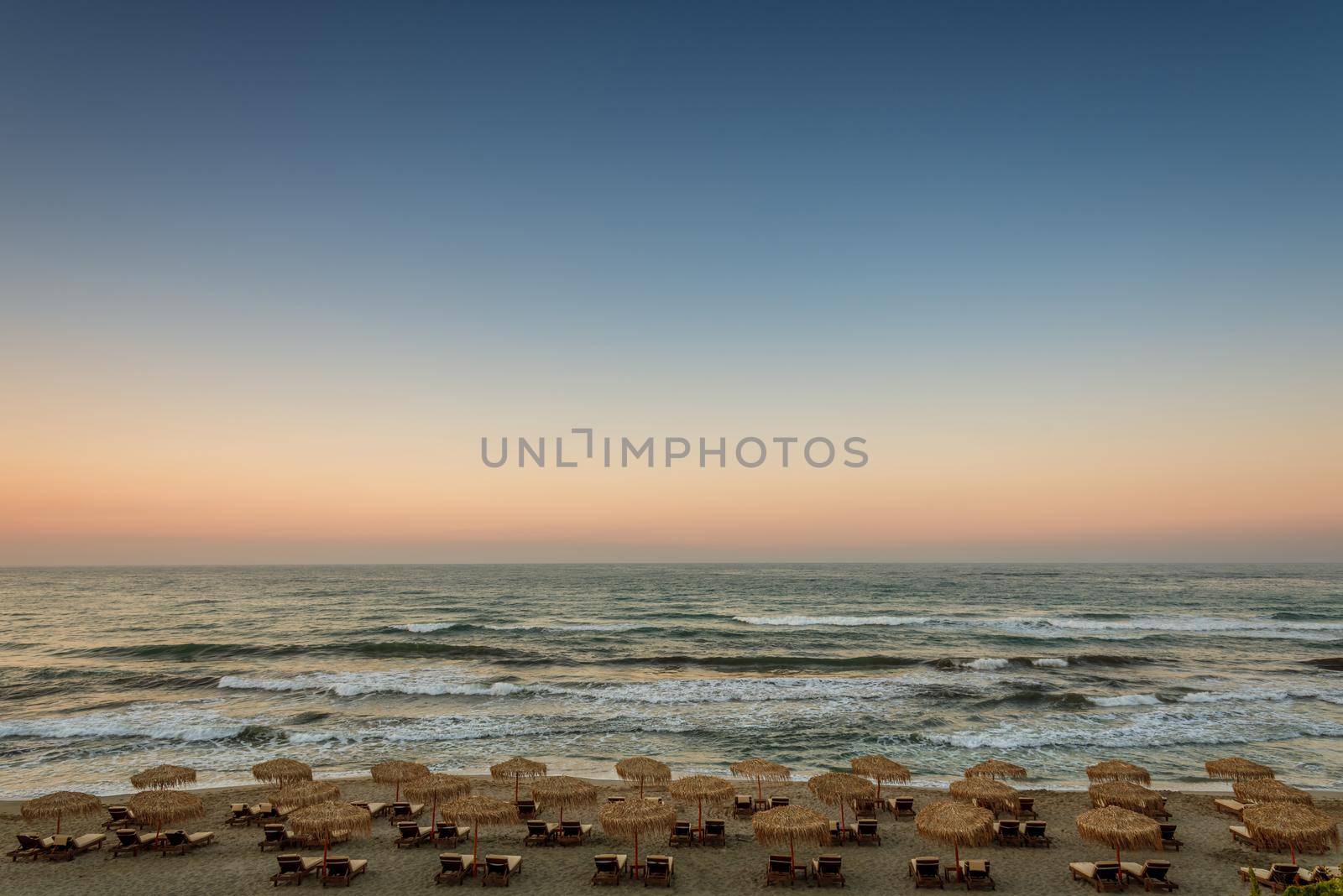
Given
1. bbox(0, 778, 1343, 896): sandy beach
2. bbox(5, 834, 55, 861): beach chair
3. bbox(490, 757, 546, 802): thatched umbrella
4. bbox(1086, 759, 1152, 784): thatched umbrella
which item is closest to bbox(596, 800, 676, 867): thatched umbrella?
bbox(0, 778, 1343, 896): sandy beach

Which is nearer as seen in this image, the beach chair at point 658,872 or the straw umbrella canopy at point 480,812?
the beach chair at point 658,872

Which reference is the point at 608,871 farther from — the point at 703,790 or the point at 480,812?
the point at 480,812

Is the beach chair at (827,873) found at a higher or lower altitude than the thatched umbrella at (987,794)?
lower

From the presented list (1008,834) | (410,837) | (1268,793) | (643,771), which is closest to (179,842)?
(410,837)

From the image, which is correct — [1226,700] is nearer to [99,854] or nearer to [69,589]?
[99,854]

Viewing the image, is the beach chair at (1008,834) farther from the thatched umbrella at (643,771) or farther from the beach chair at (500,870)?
the beach chair at (500,870)

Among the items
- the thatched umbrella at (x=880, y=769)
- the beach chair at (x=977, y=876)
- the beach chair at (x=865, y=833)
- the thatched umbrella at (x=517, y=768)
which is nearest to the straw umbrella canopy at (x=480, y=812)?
the thatched umbrella at (x=517, y=768)

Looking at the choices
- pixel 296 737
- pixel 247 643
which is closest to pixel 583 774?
pixel 296 737
